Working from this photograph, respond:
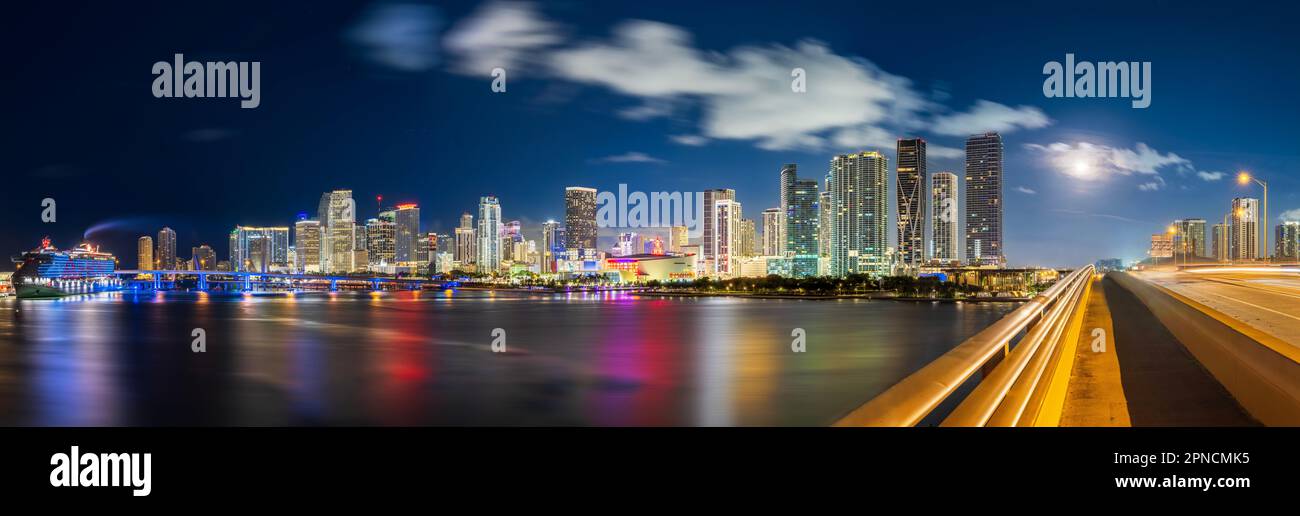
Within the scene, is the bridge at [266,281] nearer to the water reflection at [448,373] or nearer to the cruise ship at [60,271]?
the cruise ship at [60,271]

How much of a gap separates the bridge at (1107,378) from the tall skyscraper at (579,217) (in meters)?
174

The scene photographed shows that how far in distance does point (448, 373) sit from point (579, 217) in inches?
6299

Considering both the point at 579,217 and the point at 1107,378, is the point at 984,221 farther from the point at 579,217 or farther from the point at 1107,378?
the point at 579,217

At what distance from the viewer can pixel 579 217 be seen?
625ft

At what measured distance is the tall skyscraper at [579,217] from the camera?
18638 cm

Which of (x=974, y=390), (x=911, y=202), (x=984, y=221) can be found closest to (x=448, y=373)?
(x=974, y=390)

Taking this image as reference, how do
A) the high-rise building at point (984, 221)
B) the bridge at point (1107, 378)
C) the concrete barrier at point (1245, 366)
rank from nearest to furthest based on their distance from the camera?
the bridge at point (1107, 378)
the concrete barrier at point (1245, 366)
the high-rise building at point (984, 221)

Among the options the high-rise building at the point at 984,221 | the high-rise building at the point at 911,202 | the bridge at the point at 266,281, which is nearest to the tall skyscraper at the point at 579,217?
the bridge at the point at 266,281

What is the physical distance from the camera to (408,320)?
6956 centimetres

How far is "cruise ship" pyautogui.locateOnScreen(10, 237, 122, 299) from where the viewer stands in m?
132

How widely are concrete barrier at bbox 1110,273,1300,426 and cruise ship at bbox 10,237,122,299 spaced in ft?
520

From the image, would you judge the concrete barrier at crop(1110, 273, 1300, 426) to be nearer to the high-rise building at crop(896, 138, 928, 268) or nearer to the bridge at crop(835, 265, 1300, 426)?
the bridge at crop(835, 265, 1300, 426)

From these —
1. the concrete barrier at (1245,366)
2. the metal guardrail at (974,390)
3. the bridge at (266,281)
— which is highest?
the metal guardrail at (974,390)
